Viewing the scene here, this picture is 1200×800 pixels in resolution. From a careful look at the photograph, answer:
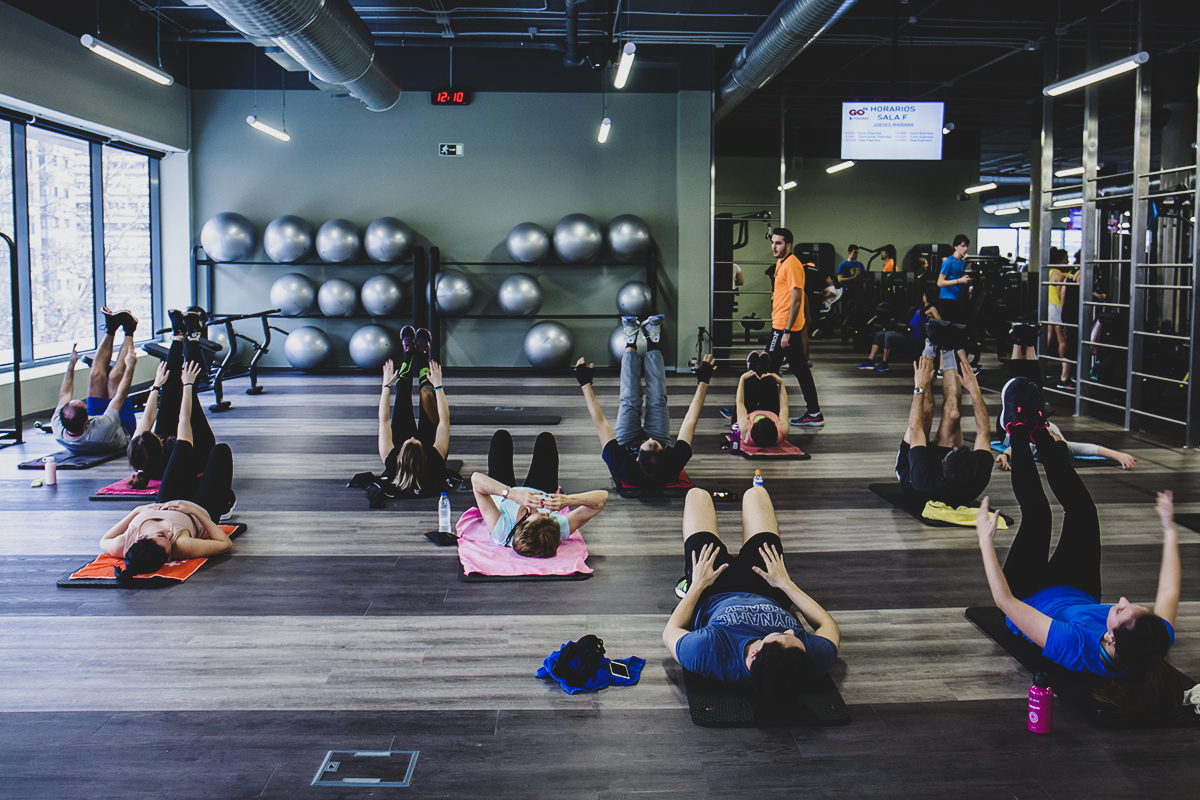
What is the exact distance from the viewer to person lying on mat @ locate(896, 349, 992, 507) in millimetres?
4680

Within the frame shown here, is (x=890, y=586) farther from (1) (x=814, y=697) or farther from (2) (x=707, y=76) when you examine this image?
(2) (x=707, y=76)

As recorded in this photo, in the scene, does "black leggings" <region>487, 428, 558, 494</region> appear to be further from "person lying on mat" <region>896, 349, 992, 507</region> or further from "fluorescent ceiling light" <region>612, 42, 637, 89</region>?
"fluorescent ceiling light" <region>612, 42, 637, 89</region>

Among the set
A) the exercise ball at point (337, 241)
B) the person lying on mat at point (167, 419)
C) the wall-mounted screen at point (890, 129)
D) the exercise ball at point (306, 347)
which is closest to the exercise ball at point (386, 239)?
the exercise ball at point (337, 241)

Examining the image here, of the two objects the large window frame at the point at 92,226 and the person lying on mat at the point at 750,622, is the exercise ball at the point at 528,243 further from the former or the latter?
the person lying on mat at the point at 750,622

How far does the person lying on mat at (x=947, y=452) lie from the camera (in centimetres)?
468

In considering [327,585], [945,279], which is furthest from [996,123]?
[327,585]

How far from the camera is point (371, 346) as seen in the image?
10.5 meters

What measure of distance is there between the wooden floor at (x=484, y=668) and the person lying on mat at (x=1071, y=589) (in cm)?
19

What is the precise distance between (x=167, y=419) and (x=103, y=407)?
1596 millimetres

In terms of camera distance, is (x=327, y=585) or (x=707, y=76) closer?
(x=327, y=585)

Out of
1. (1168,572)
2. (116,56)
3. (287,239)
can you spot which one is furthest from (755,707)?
(287,239)

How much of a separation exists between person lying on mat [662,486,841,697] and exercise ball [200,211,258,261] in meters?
8.73

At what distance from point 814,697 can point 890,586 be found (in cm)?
120

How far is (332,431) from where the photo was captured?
738cm
